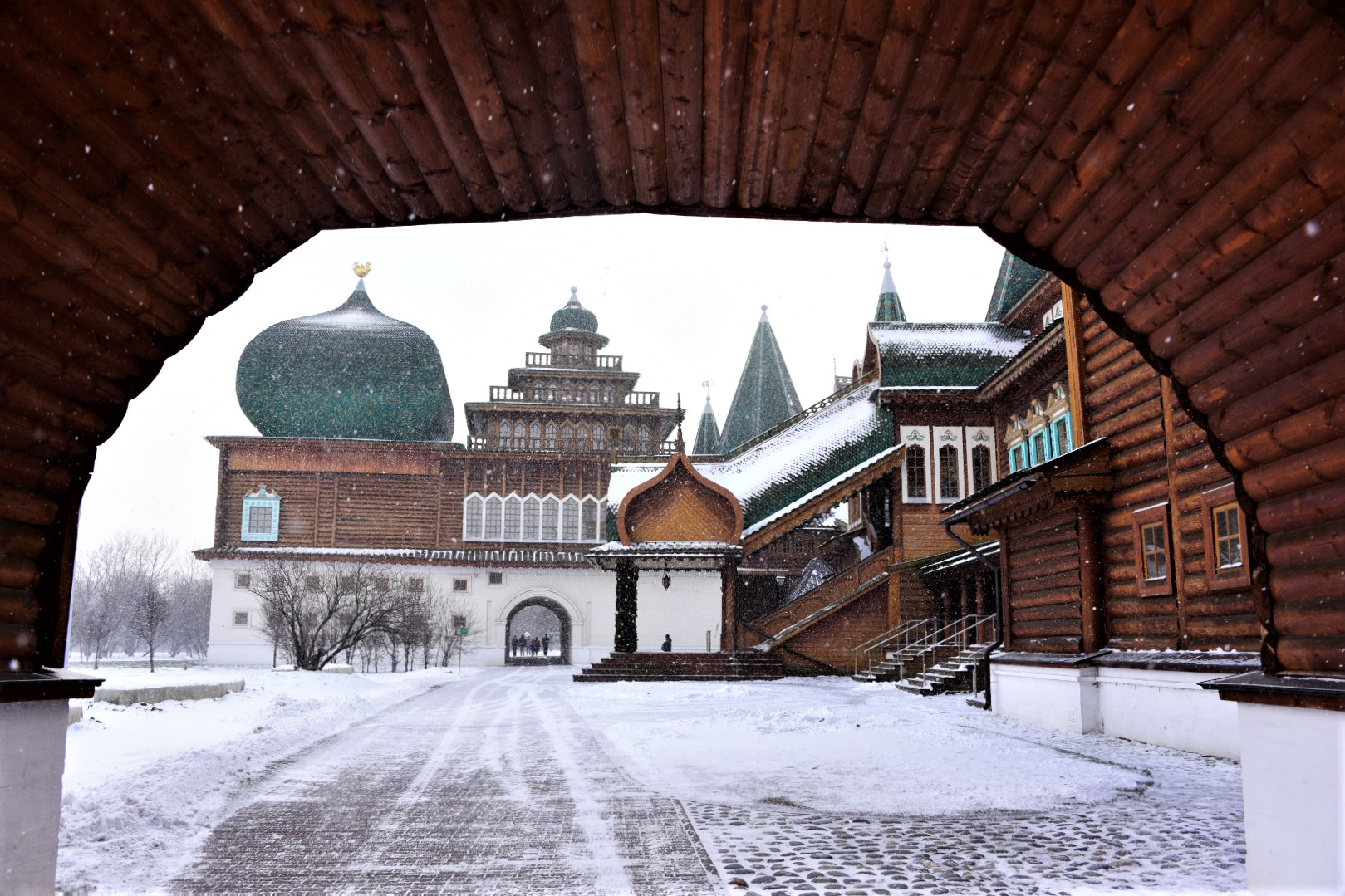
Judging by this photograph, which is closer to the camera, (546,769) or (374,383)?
(546,769)

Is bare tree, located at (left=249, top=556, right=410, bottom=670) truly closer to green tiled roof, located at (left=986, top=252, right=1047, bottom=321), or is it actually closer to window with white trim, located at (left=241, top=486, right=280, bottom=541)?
window with white trim, located at (left=241, top=486, right=280, bottom=541)

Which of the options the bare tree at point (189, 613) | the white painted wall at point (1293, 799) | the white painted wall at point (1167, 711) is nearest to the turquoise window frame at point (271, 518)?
the bare tree at point (189, 613)

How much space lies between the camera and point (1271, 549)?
17.2ft

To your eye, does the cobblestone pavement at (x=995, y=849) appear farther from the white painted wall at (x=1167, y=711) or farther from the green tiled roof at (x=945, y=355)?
the green tiled roof at (x=945, y=355)

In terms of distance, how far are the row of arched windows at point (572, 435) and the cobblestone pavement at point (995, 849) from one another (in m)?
37.1

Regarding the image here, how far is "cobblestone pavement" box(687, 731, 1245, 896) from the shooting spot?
545 cm

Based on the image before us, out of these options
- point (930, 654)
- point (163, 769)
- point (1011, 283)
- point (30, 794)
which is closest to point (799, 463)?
point (930, 654)

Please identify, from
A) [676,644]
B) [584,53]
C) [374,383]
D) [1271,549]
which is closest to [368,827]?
[584,53]

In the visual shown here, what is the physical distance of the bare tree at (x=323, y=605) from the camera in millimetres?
27712

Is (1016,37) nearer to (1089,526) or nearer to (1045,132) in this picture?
(1045,132)

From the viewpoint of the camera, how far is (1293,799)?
4.80 metres

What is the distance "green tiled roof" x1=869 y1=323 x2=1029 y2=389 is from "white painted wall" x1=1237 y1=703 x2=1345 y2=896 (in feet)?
72.0

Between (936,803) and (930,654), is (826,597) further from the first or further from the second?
(936,803)

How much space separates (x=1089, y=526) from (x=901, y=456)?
13417mm
